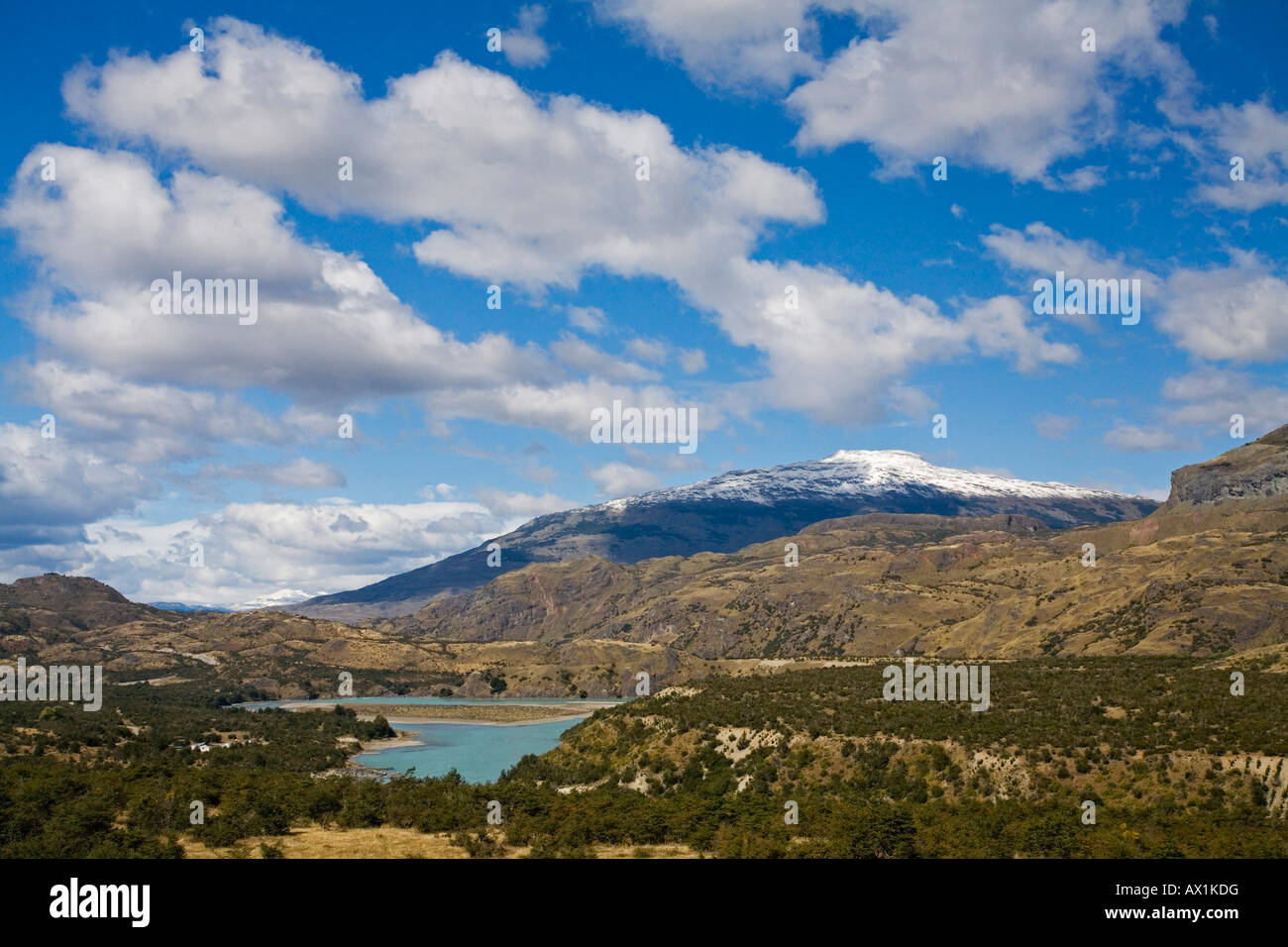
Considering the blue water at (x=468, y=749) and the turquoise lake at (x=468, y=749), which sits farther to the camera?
the blue water at (x=468, y=749)

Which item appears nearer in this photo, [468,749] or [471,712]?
[468,749]

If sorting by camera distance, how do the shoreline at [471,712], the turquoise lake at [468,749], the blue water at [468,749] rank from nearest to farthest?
the turquoise lake at [468,749], the blue water at [468,749], the shoreline at [471,712]

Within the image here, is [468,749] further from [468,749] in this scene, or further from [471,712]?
[471,712]

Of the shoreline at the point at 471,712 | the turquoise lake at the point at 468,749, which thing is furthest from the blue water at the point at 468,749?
the shoreline at the point at 471,712

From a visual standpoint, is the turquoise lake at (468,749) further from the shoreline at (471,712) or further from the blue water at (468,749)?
the shoreline at (471,712)

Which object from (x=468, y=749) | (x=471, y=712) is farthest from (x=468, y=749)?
(x=471, y=712)
